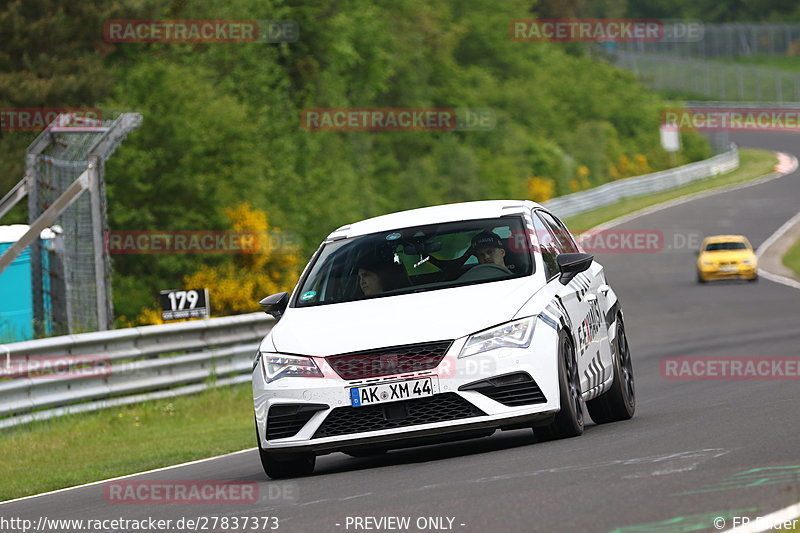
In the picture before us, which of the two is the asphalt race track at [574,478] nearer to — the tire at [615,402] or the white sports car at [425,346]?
the tire at [615,402]

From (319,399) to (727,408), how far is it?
365 cm

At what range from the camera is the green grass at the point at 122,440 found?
13383 mm

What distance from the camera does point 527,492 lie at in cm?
816

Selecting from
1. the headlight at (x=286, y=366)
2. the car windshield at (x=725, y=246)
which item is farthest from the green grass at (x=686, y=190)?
the headlight at (x=286, y=366)

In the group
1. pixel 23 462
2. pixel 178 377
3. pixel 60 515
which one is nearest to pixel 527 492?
pixel 60 515

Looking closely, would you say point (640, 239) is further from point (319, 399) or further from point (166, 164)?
point (319, 399)

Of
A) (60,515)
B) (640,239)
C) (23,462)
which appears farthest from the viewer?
(640,239)

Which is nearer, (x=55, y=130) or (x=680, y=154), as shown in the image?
(x=55, y=130)

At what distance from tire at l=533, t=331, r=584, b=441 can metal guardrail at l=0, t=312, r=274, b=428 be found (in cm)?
746

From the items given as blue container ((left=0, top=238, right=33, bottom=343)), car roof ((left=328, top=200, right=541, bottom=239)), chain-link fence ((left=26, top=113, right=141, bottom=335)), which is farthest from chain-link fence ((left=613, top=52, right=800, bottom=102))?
car roof ((left=328, top=200, right=541, bottom=239))

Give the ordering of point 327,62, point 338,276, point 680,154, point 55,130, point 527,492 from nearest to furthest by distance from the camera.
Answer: point 527,492 → point 338,276 → point 55,130 → point 327,62 → point 680,154

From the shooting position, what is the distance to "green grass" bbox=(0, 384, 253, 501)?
13.4 m

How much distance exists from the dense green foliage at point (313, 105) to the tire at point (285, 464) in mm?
26821

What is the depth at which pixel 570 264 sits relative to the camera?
436 inches
